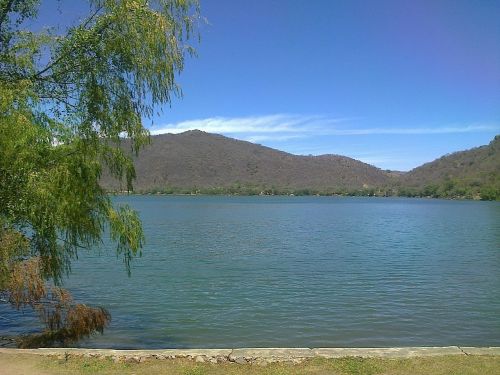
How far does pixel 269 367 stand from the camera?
774 cm

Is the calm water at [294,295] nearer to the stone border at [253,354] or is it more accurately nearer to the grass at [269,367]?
the stone border at [253,354]

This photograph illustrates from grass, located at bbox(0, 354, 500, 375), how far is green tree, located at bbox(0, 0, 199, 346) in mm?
2229

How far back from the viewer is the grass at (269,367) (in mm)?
7496

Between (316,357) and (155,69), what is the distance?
570 cm

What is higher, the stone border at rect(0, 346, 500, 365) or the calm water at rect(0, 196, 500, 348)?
the stone border at rect(0, 346, 500, 365)

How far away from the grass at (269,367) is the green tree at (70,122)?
2.23 metres

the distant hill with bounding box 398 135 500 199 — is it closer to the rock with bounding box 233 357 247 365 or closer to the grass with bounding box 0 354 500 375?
the grass with bounding box 0 354 500 375

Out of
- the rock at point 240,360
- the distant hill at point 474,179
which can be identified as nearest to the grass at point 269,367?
the rock at point 240,360

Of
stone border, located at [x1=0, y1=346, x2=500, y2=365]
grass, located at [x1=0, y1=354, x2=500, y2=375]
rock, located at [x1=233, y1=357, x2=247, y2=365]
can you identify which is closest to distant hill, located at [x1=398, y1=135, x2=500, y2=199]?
stone border, located at [x1=0, y1=346, x2=500, y2=365]

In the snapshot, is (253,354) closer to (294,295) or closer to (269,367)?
(269,367)

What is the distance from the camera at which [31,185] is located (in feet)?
27.1

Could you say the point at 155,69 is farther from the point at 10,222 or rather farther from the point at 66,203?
the point at 10,222

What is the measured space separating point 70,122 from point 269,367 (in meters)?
5.41

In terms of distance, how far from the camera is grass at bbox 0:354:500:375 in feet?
24.6
